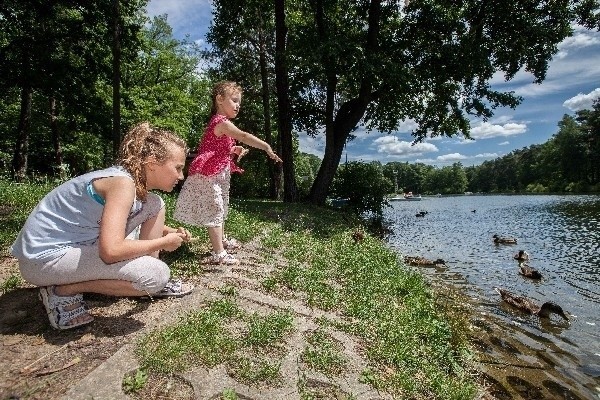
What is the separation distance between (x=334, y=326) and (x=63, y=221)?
11.5 feet

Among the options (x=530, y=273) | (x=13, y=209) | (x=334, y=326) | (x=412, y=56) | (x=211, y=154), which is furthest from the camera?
(x=412, y=56)

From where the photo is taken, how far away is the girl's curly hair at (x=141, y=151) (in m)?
3.82

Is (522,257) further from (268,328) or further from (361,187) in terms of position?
(268,328)

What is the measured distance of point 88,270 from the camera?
3.72 metres

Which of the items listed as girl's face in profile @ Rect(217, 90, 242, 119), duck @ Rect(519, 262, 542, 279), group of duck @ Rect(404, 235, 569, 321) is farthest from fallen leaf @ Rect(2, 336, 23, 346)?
duck @ Rect(519, 262, 542, 279)

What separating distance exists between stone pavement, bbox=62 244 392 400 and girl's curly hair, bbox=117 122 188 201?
167 cm

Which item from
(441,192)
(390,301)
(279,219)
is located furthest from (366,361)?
(441,192)

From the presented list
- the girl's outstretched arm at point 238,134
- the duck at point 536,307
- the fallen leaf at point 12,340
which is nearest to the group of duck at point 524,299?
the duck at point 536,307

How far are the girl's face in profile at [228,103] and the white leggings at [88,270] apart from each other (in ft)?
10.6

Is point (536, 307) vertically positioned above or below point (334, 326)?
below

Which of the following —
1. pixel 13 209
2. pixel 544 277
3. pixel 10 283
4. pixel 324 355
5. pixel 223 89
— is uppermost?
pixel 223 89

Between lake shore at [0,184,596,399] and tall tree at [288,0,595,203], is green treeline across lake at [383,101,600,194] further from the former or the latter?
lake shore at [0,184,596,399]

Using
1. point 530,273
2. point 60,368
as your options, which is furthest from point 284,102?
point 60,368

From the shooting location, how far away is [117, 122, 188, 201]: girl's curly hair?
3.82 m
